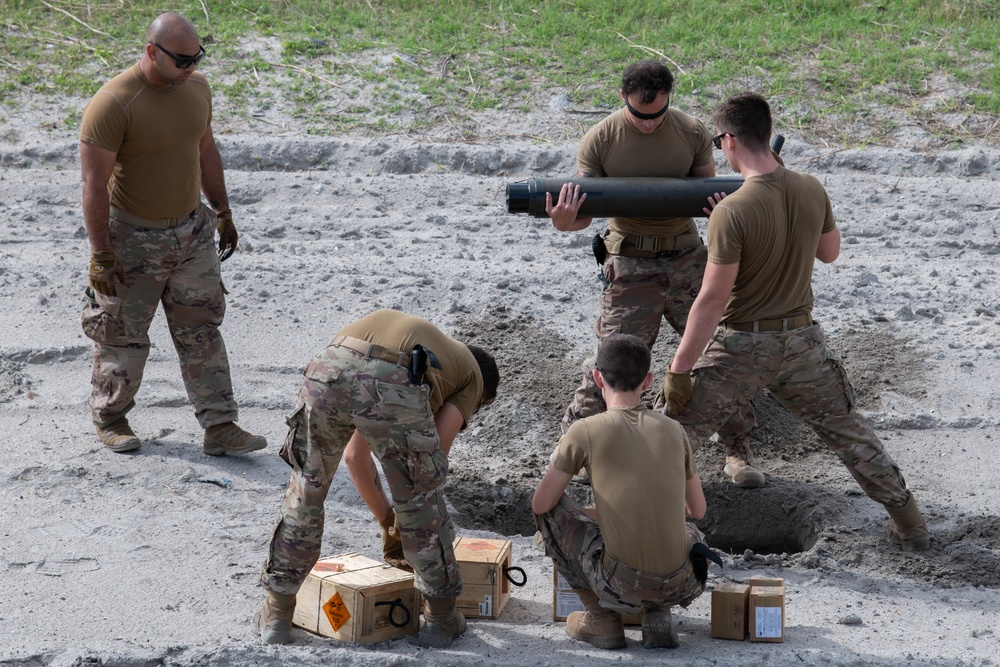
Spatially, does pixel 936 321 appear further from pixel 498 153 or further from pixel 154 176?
pixel 154 176

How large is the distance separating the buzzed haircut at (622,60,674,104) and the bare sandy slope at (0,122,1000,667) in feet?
6.80

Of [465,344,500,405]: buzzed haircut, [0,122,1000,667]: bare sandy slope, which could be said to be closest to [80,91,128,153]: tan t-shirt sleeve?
[0,122,1000,667]: bare sandy slope

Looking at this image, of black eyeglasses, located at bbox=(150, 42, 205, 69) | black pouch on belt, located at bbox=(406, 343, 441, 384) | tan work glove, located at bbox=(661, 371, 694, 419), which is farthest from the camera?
black eyeglasses, located at bbox=(150, 42, 205, 69)

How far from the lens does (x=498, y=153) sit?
955 centimetres

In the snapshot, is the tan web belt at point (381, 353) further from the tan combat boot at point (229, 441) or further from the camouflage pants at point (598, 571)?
the tan combat boot at point (229, 441)

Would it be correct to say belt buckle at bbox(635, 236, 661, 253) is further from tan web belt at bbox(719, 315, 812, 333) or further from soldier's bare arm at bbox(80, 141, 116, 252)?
soldier's bare arm at bbox(80, 141, 116, 252)

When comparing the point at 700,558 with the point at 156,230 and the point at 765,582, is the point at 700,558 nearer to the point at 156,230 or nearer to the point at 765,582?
the point at 765,582

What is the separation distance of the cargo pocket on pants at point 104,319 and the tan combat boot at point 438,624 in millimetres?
2496

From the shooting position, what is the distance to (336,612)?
4570 millimetres

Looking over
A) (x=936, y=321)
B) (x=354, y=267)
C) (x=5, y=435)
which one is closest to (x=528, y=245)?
(x=354, y=267)

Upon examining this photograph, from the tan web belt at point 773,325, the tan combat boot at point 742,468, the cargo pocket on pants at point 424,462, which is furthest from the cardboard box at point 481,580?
the tan combat boot at point 742,468

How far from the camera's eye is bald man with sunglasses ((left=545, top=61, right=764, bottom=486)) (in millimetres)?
5918

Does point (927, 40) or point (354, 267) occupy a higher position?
point (927, 40)

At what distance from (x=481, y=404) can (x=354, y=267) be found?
3775 millimetres
